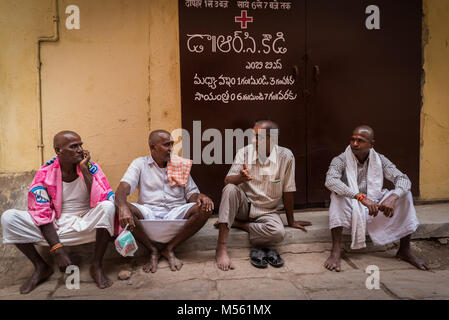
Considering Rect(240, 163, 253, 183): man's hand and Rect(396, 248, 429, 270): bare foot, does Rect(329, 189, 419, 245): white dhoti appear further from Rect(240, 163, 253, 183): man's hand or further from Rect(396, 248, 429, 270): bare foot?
Rect(240, 163, 253, 183): man's hand

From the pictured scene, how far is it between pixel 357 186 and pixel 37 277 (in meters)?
3.07

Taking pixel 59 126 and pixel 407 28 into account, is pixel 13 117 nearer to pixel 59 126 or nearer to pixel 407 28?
pixel 59 126

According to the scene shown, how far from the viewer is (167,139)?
11.9 ft

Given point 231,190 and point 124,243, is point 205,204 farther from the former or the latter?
point 124,243

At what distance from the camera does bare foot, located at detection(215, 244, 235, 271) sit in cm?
345

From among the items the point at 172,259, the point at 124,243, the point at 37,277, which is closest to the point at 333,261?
the point at 172,259

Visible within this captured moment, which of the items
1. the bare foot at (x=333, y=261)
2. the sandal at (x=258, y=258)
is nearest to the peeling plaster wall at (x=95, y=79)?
the sandal at (x=258, y=258)

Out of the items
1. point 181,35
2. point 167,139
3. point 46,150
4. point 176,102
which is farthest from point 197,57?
point 46,150

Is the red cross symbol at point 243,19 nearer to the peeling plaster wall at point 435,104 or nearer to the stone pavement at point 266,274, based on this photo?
the peeling plaster wall at point 435,104

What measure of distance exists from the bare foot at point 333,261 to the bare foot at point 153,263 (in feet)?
5.24

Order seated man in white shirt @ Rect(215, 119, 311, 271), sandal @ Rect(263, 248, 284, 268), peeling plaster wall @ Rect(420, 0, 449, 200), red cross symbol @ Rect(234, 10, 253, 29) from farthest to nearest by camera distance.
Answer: peeling plaster wall @ Rect(420, 0, 449, 200) < red cross symbol @ Rect(234, 10, 253, 29) < seated man in white shirt @ Rect(215, 119, 311, 271) < sandal @ Rect(263, 248, 284, 268)

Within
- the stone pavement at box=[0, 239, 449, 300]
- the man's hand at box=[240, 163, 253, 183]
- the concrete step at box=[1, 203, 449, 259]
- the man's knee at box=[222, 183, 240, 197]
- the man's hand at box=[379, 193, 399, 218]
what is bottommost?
the stone pavement at box=[0, 239, 449, 300]

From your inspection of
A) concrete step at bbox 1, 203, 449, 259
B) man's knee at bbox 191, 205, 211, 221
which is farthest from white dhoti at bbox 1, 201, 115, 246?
man's knee at bbox 191, 205, 211, 221

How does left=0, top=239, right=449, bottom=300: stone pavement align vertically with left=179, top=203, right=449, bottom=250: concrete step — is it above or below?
below
